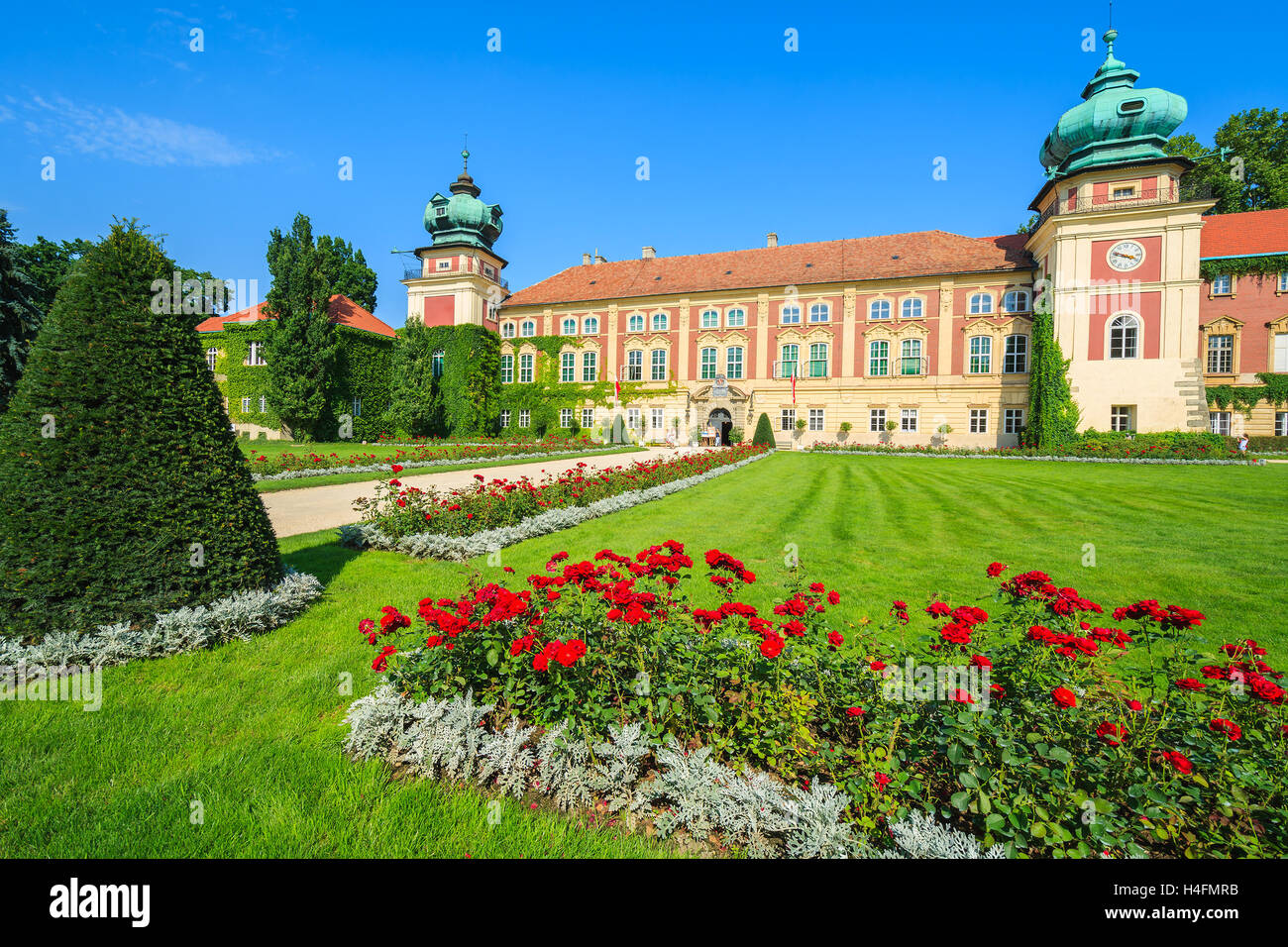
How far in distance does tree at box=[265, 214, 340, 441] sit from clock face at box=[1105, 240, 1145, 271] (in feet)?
139

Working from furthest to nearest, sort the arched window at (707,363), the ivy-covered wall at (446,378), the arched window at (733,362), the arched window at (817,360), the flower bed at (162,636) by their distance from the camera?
the arched window at (707,363) < the arched window at (733,362) < the arched window at (817,360) < the ivy-covered wall at (446,378) < the flower bed at (162,636)

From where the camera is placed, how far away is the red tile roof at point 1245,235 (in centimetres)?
3031

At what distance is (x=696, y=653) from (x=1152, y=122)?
37870 millimetres

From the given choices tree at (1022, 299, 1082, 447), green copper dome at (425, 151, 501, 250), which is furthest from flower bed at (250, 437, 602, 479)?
tree at (1022, 299, 1082, 447)

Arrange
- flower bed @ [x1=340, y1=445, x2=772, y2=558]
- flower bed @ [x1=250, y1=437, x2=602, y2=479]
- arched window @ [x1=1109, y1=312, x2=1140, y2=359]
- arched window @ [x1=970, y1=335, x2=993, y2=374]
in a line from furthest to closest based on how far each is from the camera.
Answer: arched window @ [x1=970, y1=335, x2=993, y2=374], arched window @ [x1=1109, y1=312, x2=1140, y2=359], flower bed @ [x1=250, y1=437, x2=602, y2=479], flower bed @ [x1=340, y1=445, x2=772, y2=558]

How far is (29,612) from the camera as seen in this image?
359 cm

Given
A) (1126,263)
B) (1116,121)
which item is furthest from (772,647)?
(1116,121)

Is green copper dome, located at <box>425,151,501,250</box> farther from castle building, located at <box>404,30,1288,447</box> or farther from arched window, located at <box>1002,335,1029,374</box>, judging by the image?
arched window, located at <box>1002,335,1029,374</box>

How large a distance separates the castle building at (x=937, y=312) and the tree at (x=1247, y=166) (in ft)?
20.8

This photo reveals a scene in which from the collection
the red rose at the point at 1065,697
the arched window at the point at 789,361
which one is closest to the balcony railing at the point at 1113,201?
the arched window at the point at 789,361

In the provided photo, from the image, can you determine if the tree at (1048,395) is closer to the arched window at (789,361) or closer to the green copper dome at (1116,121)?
the green copper dome at (1116,121)

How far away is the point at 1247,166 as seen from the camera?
3578 centimetres

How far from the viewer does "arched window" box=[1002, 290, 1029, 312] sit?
3031 cm
